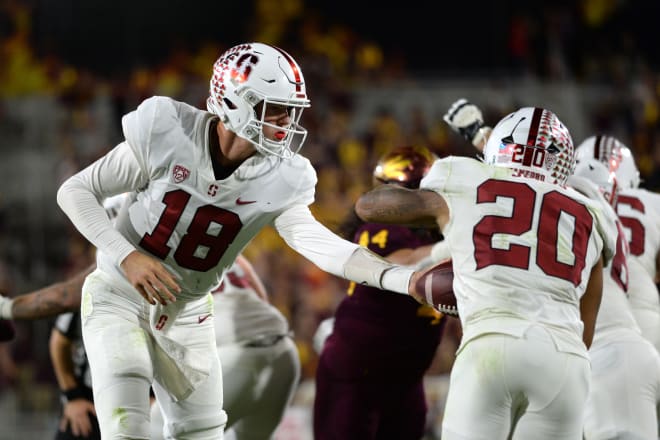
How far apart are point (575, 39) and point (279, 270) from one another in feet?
16.3

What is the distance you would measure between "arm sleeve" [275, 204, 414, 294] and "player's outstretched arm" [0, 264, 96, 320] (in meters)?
0.99

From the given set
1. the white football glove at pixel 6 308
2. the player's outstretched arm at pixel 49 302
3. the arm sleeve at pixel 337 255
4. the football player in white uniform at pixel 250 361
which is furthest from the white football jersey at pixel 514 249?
the white football glove at pixel 6 308

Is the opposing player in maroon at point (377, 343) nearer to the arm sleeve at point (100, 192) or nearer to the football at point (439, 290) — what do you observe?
the football at point (439, 290)

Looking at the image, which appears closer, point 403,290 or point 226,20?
point 403,290

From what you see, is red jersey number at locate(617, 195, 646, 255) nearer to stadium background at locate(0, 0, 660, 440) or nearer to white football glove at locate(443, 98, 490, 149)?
white football glove at locate(443, 98, 490, 149)

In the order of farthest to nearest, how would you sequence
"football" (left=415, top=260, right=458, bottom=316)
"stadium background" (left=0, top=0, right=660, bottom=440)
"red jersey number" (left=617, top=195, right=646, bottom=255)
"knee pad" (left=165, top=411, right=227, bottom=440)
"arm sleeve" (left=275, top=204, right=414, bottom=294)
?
"stadium background" (left=0, top=0, right=660, bottom=440) < "red jersey number" (left=617, top=195, right=646, bottom=255) < "knee pad" (left=165, top=411, right=227, bottom=440) < "arm sleeve" (left=275, top=204, right=414, bottom=294) < "football" (left=415, top=260, right=458, bottom=316)

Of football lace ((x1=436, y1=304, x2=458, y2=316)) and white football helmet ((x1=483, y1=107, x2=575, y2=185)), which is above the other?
white football helmet ((x1=483, y1=107, x2=575, y2=185))

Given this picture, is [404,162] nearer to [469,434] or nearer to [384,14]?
[469,434]

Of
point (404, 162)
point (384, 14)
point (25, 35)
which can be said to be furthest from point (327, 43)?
point (404, 162)

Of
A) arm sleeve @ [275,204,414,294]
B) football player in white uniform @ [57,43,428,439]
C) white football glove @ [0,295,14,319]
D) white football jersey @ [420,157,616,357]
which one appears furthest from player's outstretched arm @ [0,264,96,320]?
white football jersey @ [420,157,616,357]

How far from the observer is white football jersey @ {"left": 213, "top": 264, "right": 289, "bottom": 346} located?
453 cm

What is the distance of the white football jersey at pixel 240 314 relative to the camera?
453 cm

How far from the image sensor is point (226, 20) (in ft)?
40.5

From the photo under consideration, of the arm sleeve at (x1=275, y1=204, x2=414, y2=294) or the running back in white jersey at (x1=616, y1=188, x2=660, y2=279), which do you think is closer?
the arm sleeve at (x1=275, y1=204, x2=414, y2=294)
